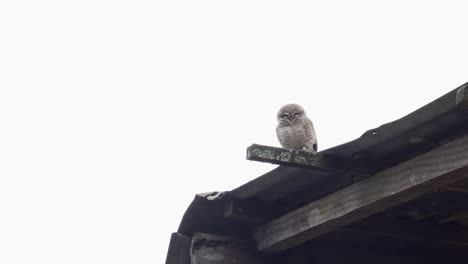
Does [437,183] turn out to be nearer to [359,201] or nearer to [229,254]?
[359,201]

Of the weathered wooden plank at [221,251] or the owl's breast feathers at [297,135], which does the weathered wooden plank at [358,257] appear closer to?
the weathered wooden plank at [221,251]

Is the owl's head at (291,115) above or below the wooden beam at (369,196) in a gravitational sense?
above

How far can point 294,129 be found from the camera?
6.12m

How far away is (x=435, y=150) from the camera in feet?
10.7

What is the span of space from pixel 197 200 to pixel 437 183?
55.6 inches

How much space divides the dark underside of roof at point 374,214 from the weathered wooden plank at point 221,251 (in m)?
0.06

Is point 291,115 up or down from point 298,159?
up

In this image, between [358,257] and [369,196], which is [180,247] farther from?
[369,196]

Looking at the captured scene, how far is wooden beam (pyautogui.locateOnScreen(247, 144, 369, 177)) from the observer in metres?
3.45

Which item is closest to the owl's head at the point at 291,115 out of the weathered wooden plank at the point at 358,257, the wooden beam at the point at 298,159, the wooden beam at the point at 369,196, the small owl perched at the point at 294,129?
the small owl perched at the point at 294,129

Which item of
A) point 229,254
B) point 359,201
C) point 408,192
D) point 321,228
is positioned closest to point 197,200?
point 229,254

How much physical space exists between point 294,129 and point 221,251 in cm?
192

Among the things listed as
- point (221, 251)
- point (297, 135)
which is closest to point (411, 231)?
point (221, 251)

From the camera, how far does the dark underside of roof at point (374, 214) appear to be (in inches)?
130
